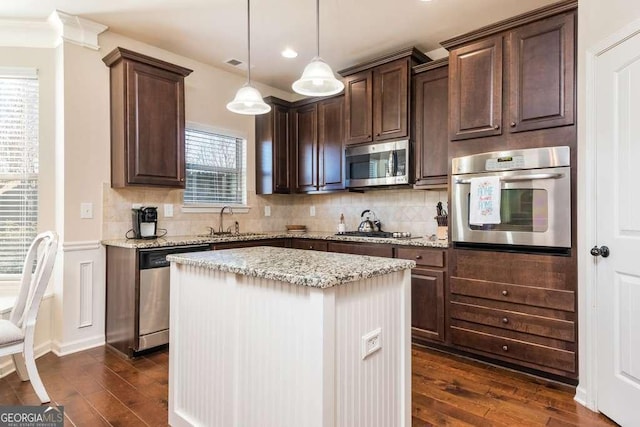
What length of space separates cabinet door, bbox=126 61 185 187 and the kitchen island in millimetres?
1683

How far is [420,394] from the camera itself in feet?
7.72

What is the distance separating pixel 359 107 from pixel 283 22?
3.59 ft

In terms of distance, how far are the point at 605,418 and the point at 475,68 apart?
2397 mm

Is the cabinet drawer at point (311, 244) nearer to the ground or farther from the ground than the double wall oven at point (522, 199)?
nearer to the ground

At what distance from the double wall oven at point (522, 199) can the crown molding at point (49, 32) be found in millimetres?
3206

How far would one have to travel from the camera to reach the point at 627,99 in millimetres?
1998

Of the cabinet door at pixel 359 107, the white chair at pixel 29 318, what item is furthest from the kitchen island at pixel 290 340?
the cabinet door at pixel 359 107

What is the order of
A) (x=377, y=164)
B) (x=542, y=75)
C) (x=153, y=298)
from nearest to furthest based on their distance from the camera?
(x=542, y=75), (x=153, y=298), (x=377, y=164)

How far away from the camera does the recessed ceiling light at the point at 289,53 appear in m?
3.72

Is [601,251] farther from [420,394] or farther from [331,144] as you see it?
[331,144]

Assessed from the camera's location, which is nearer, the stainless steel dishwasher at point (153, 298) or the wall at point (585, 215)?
the wall at point (585, 215)

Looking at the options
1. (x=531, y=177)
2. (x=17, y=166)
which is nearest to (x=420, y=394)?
(x=531, y=177)

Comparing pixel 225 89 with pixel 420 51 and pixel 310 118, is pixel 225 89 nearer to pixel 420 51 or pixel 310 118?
pixel 310 118

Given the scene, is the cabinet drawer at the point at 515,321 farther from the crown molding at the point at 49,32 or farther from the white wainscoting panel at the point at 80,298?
the crown molding at the point at 49,32
